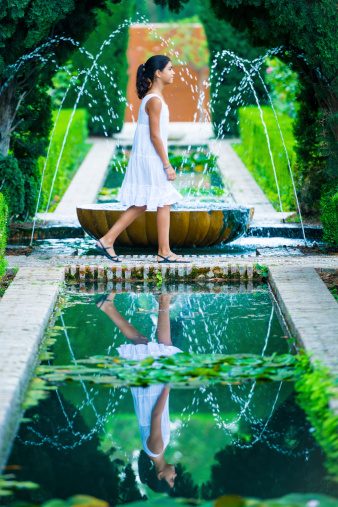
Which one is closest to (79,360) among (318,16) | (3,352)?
(3,352)

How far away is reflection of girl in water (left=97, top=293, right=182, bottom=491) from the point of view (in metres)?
2.42

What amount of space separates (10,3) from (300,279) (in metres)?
2.83

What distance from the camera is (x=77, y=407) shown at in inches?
116

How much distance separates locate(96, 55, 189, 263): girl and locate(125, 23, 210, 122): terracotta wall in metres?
17.4

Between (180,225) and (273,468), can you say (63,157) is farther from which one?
(273,468)

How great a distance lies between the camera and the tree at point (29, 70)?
5.73 m

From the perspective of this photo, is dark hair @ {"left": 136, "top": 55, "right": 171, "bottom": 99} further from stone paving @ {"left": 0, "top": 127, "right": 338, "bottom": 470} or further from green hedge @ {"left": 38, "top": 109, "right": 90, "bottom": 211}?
green hedge @ {"left": 38, "top": 109, "right": 90, "bottom": 211}

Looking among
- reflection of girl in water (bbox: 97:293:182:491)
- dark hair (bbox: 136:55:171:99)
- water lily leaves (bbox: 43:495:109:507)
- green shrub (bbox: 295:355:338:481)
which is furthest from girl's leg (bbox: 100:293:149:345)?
water lily leaves (bbox: 43:495:109:507)

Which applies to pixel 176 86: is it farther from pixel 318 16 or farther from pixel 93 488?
pixel 93 488

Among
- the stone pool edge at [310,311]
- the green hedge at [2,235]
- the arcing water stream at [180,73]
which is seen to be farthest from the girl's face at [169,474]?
the arcing water stream at [180,73]

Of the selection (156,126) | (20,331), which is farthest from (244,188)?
(20,331)

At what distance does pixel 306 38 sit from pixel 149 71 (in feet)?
4.28

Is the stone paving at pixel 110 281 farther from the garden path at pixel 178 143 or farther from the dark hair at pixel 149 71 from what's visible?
the dark hair at pixel 149 71

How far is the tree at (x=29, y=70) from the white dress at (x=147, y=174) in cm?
108
